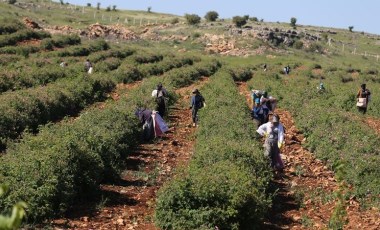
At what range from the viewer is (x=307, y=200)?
475 inches

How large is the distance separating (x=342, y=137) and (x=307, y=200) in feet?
16.1

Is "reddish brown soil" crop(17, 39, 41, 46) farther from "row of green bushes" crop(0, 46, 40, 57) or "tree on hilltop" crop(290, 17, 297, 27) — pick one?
"tree on hilltop" crop(290, 17, 297, 27)

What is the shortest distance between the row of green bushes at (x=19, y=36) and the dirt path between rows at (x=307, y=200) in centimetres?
3085

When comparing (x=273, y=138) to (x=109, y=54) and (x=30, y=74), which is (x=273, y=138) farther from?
(x=109, y=54)

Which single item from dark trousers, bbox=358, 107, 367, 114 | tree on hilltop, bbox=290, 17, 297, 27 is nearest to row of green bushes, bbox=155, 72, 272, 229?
dark trousers, bbox=358, 107, 367, 114

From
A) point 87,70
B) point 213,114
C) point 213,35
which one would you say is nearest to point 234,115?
point 213,114

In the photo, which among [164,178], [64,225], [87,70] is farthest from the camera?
[87,70]

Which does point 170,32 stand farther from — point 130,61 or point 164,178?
point 164,178

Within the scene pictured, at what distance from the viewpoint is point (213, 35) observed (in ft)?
244

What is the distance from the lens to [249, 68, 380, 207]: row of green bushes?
12.2m

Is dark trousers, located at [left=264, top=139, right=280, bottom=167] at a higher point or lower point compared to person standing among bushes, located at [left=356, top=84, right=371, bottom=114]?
lower

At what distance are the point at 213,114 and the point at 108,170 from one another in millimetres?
7010

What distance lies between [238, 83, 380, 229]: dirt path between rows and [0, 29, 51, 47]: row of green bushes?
30853mm

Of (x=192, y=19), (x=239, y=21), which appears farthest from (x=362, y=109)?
(x=192, y=19)
